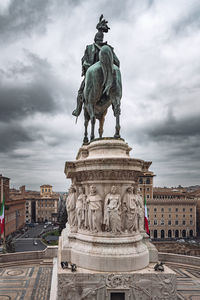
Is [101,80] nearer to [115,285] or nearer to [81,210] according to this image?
[81,210]

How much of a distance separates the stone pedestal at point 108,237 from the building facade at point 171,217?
6644 cm

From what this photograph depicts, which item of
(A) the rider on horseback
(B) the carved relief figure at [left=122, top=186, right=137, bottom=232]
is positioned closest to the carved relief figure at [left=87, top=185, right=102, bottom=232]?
(B) the carved relief figure at [left=122, top=186, right=137, bottom=232]

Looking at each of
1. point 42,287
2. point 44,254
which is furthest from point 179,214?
point 42,287

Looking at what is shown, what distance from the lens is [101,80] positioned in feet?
41.7

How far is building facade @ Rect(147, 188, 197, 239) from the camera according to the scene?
249 ft

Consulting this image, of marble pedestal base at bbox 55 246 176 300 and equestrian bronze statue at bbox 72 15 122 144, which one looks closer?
marble pedestal base at bbox 55 246 176 300

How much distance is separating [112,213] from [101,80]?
604cm

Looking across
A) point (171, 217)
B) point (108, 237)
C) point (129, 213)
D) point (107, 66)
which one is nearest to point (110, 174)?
point (129, 213)

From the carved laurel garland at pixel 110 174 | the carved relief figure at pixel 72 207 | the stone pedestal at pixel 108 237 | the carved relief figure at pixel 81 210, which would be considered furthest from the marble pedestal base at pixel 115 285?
the carved laurel garland at pixel 110 174

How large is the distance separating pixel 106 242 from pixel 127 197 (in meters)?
1.87

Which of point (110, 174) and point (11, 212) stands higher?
point (110, 174)

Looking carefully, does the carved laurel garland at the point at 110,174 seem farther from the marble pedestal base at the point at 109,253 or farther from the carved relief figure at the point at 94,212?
the marble pedestal base at the point at 109,253

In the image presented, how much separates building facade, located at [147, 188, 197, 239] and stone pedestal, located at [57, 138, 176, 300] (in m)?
66.4

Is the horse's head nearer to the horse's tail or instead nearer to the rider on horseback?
the rider on horseback
